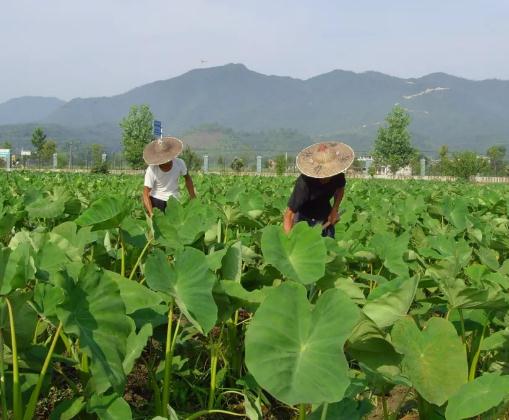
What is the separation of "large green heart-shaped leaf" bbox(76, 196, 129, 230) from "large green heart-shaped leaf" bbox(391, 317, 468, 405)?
3.54 feet

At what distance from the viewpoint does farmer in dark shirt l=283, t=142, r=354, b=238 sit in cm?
351

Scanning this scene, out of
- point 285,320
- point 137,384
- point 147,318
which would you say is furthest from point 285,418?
point 285,320

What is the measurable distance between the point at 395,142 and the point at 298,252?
44.3 metres

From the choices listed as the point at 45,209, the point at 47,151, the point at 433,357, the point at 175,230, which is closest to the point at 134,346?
the point at 433,357

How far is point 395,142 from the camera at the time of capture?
146ft

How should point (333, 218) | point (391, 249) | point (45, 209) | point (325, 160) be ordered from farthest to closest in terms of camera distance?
point (333, 218), point (325, 160), point (45, 209), point (391, 249)

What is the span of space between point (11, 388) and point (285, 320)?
26.4 inches

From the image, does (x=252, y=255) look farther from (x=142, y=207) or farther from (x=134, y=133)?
(x=134, y=133)

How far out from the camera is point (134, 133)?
45625 mm

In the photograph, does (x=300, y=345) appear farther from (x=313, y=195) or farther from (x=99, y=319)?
(x=313, y=195)

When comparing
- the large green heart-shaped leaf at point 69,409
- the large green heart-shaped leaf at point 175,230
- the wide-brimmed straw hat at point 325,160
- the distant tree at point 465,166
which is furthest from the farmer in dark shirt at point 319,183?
the distant tree at point 465,166

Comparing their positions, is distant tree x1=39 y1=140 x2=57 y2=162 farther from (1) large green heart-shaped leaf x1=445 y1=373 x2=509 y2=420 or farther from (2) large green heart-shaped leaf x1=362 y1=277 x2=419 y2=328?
(1) large green heart-shaped leaf x1=445 y1=373 x2=509 y2=420

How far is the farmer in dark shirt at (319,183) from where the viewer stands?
11.5 feet

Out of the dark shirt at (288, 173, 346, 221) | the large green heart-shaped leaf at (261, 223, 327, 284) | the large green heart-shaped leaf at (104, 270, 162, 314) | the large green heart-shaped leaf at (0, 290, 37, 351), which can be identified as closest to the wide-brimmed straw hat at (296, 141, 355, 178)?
the dark shirt at (288, 173, 346, 221)
